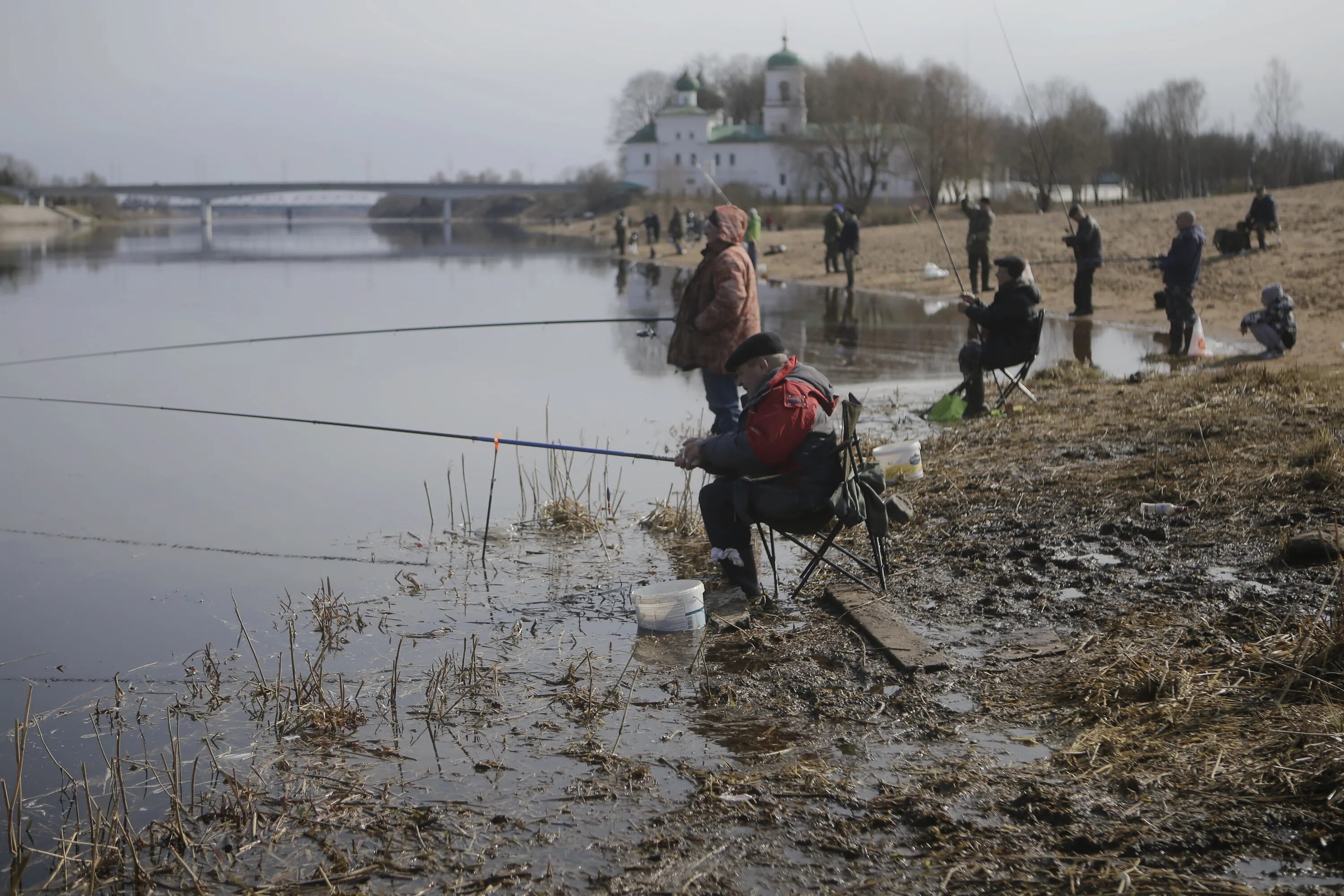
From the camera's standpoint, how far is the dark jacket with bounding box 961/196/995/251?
22.5 meters

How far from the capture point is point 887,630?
545 centimetres

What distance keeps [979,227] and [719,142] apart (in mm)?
102708

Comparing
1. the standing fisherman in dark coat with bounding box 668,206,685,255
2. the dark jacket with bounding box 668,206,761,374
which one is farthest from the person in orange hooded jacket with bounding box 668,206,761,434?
the standing fisherman in dark coat with bounding box 668,206,685,255

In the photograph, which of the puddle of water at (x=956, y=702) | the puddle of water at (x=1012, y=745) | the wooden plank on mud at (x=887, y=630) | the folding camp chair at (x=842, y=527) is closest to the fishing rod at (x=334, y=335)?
the folding camp chair at (x=842, y=527)

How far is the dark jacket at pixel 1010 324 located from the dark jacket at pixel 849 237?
17997 mm

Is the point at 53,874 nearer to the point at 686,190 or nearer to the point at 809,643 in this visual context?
the point at 809,643

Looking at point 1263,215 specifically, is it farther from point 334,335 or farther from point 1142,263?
point 334,335

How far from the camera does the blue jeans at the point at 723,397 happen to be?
8367mm

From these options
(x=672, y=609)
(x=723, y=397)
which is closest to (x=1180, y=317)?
(x=723, y=397)

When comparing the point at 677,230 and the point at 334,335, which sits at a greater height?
the point at 677,230

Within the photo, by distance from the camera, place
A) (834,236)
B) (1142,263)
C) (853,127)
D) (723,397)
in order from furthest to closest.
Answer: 1. (853,127)
2. (834,236)
3. (1142,263)
4. (723,397)

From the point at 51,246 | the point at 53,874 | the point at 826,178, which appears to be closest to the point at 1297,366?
the point at 53,874

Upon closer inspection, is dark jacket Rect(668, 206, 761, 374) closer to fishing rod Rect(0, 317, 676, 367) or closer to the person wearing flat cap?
fishing rod Rect(0, 317, 676, 367)

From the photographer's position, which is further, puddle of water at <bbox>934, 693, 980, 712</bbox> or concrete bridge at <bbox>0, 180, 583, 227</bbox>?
concrete bridge at <bbox>0, 180, 583, 227</bbox>
